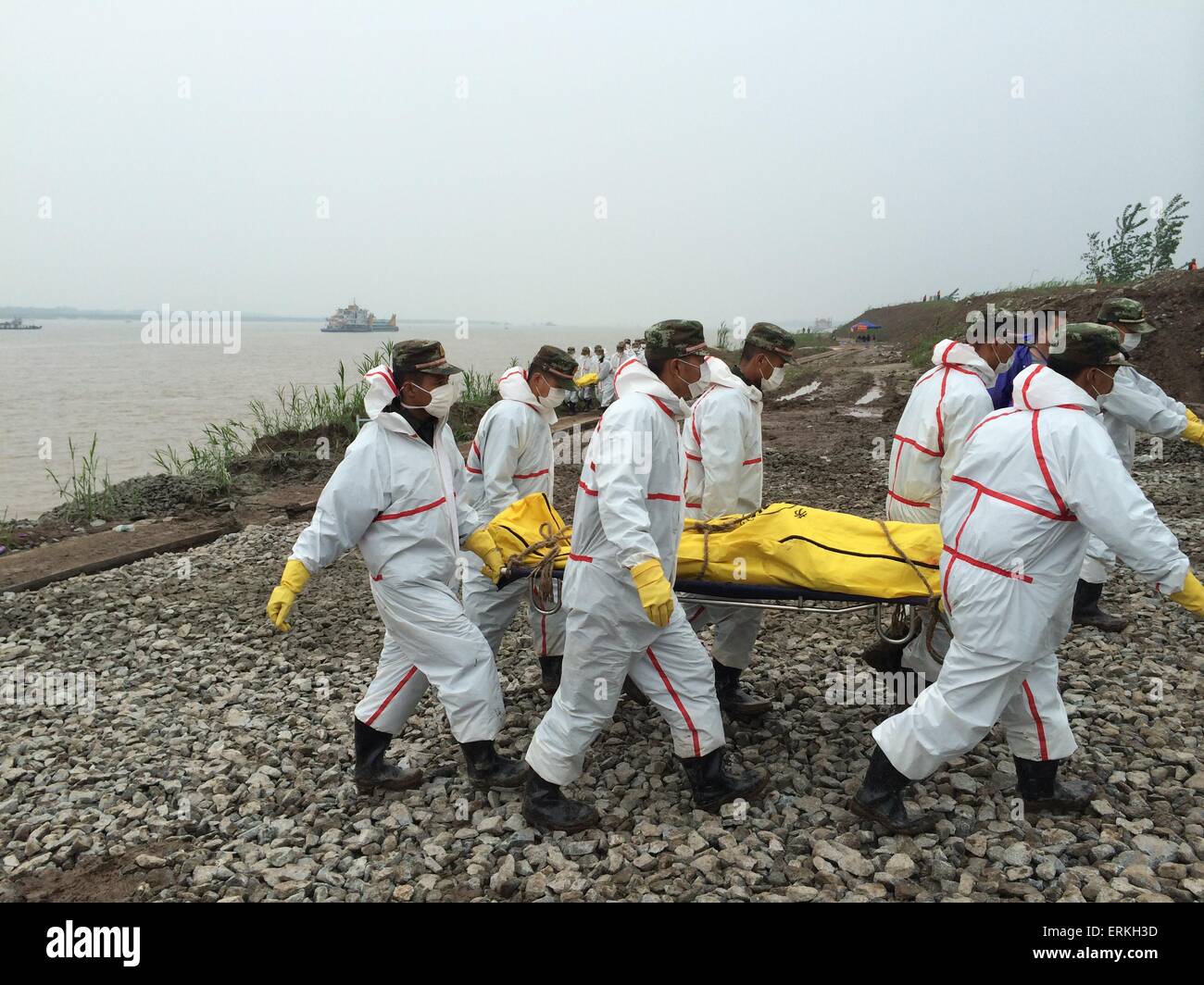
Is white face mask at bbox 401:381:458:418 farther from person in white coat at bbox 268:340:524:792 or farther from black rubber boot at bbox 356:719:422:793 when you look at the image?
black rubber boot at bbox 356:719:422:793

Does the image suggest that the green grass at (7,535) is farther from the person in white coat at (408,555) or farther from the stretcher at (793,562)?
the stretcher at (793,562)

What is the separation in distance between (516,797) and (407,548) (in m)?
1.21

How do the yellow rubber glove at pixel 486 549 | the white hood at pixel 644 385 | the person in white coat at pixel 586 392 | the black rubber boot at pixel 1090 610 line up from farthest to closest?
the person in white coat at pixel 586 392, the black rubber boot at pixel 1090 610, the yellow rubber glove at pixel 486 549, the white hood at pixel 644 385

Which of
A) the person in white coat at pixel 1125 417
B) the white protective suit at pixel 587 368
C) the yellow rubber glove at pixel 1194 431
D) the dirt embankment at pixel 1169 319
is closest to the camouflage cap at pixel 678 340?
the person in white coat at pixel 1125 417

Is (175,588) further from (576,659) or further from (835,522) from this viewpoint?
(835,522)

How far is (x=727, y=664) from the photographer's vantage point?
4586 millimetres

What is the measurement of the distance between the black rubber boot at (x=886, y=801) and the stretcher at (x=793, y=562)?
0.65 meters

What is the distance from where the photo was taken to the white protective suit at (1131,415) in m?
5.23

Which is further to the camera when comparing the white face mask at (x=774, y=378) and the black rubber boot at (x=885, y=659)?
the black rubber boot at (x=885, y=659)

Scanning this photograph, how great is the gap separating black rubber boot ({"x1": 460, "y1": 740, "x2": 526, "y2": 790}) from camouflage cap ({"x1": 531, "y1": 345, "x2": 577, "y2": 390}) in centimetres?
228

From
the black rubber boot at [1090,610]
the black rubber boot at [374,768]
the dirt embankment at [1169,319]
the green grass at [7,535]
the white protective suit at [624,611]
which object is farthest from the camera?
the dirt embankment at [1169,319]

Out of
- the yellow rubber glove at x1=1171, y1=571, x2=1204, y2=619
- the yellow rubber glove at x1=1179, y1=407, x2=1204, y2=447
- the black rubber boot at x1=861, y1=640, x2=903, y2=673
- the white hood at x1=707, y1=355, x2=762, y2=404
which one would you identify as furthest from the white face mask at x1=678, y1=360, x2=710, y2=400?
the yellow rubber glove at x1=1179, y1=407, x2=1204, y2=447

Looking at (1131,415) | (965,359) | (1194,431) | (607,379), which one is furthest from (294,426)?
(1194,431)
